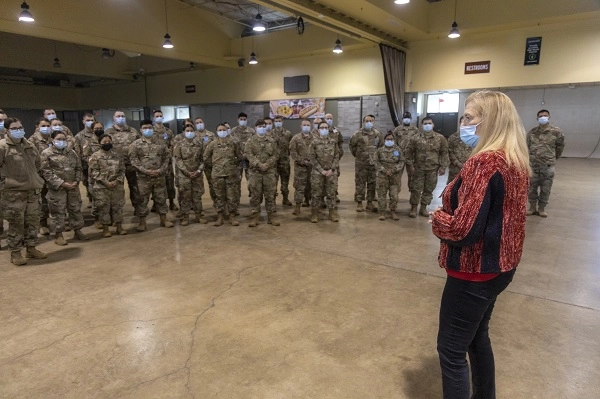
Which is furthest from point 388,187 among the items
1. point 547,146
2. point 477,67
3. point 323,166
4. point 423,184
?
point 477,67

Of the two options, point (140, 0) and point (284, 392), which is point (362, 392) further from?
point (140, 0)

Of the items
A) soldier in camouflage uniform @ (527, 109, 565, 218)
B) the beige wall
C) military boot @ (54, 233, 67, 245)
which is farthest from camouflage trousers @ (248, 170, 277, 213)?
the beige wall

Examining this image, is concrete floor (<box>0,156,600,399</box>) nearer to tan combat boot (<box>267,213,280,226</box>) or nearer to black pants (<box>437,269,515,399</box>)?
black pants (<box>437,269,515,399</box>)

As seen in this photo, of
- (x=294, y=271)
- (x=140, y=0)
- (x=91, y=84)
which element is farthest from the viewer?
(x=91, y=84)

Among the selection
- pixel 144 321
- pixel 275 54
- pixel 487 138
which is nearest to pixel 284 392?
pixel 144 321

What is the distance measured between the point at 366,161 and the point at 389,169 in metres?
0.73

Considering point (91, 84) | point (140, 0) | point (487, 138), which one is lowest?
point (487, 138)

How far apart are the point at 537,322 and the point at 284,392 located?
6.18ft

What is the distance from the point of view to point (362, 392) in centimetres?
203

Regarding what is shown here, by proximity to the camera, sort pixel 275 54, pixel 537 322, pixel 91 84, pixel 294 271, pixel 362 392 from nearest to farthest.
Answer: pixel 362 392, pixel 537 322, pixel 294 271, pixel 275 54, pixel 91 84

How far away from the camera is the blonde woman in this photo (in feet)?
4.50

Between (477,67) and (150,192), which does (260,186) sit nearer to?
(150,192)

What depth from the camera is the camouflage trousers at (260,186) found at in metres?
5.29

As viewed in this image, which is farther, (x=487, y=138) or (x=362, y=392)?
(x=362, y=392)
